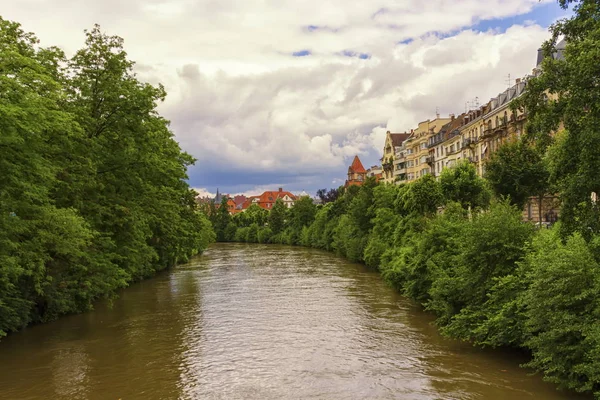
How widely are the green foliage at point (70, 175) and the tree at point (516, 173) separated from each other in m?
23.0

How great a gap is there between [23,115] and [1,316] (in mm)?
7984

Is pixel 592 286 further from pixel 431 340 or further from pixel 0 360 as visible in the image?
pixel 0 360

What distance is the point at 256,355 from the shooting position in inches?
735

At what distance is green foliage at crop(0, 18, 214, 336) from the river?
219 cm

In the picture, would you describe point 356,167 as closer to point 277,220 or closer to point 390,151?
point 277,220

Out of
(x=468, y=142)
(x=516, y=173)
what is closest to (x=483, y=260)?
(x=516, y=173)

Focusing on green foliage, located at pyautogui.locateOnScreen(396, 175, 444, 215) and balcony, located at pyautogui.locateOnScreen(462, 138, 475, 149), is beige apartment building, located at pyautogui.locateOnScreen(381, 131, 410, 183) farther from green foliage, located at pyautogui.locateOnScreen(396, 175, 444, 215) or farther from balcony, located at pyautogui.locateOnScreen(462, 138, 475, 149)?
green foliage, located at pyautogui.locateOnScreen(396, 175, 444, 215)

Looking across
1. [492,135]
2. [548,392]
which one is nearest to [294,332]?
[548,392]

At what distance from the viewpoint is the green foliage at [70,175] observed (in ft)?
57.4

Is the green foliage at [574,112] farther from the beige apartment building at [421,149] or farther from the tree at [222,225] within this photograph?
the tree at [222,225]

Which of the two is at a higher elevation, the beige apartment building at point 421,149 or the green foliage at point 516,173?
the beige apartment building at point 421,149

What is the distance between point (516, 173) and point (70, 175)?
29.5 metres

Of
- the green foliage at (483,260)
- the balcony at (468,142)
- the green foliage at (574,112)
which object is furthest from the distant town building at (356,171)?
the green foliage at (574,112)

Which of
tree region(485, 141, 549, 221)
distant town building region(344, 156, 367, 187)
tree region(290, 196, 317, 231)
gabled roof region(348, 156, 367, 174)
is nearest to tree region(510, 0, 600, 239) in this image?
tree region(485, 141, 549, 221)
